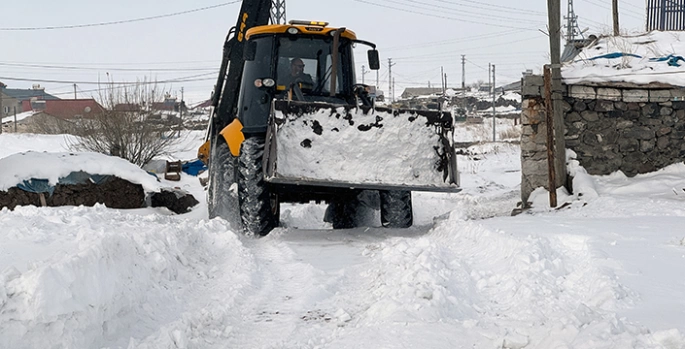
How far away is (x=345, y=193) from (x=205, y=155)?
9.72 ft

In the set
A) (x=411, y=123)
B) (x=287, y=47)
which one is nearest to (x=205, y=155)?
(x=287, y=47)

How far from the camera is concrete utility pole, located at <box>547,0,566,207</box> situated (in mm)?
11273

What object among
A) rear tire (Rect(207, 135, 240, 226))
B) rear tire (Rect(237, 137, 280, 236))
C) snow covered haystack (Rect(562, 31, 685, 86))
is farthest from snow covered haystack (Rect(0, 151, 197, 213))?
snow covered haystack (Rect(562, 31, 685, 86))

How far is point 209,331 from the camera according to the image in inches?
178

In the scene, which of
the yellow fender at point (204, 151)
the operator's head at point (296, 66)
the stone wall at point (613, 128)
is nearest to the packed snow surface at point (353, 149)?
the operator's head at point (296, 66)

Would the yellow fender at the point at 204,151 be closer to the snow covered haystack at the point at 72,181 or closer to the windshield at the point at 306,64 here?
the windshield at the point at 306,64

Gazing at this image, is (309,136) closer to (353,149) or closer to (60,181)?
(353,149)

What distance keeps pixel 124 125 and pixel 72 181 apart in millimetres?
7311

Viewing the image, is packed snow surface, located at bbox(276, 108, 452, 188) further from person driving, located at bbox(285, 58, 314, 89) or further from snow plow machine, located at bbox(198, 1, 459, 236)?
person driving, located at bbox(285, 58, 314, 89)

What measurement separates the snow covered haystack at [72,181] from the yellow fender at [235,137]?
6965 millimetres

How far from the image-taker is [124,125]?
2295 centimetres

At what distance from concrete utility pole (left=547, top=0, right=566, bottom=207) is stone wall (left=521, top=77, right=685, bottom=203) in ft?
0.75

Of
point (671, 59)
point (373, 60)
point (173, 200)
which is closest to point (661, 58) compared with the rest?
point (671, 59)

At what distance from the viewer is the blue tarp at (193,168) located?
25.9 metres
